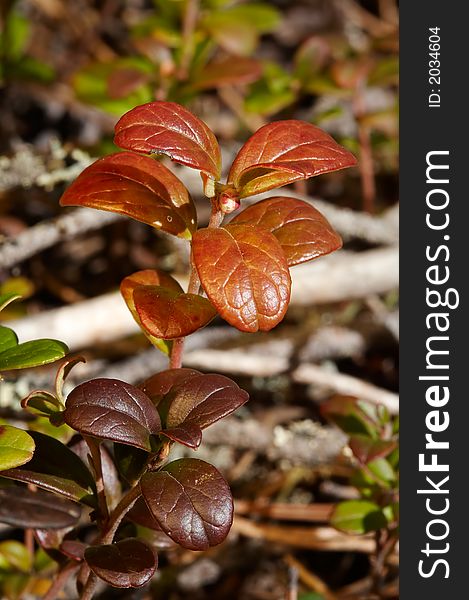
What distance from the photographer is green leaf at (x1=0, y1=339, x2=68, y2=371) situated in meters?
1.17

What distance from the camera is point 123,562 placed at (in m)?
1.19

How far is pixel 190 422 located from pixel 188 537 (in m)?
0.17

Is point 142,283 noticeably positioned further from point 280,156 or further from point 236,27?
point 236,27

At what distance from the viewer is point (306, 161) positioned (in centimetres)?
Result: 122

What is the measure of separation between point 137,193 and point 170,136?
166 millimetres

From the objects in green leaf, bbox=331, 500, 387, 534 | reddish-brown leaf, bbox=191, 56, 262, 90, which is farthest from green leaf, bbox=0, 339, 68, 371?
reddish-brown leaf, bbox=191, 56, 262, 90

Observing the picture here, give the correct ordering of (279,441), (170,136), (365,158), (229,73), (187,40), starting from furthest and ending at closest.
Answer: (365,158) → (187,40) → (229,73) → (279,441) → (170,136)

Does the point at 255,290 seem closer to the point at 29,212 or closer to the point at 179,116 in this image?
the point at 179,116

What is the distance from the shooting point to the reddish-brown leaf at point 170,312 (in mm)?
1206

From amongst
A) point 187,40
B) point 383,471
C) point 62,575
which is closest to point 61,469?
point 62,575

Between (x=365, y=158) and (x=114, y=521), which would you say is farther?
(x=365, y=158)

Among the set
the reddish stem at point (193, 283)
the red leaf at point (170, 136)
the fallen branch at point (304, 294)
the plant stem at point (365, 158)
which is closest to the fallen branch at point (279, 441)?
the fallen branch at point (304, 294)

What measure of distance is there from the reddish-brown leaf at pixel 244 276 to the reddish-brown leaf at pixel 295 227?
0.10 m

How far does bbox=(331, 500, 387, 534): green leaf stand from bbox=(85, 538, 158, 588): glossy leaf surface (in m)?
0.56
